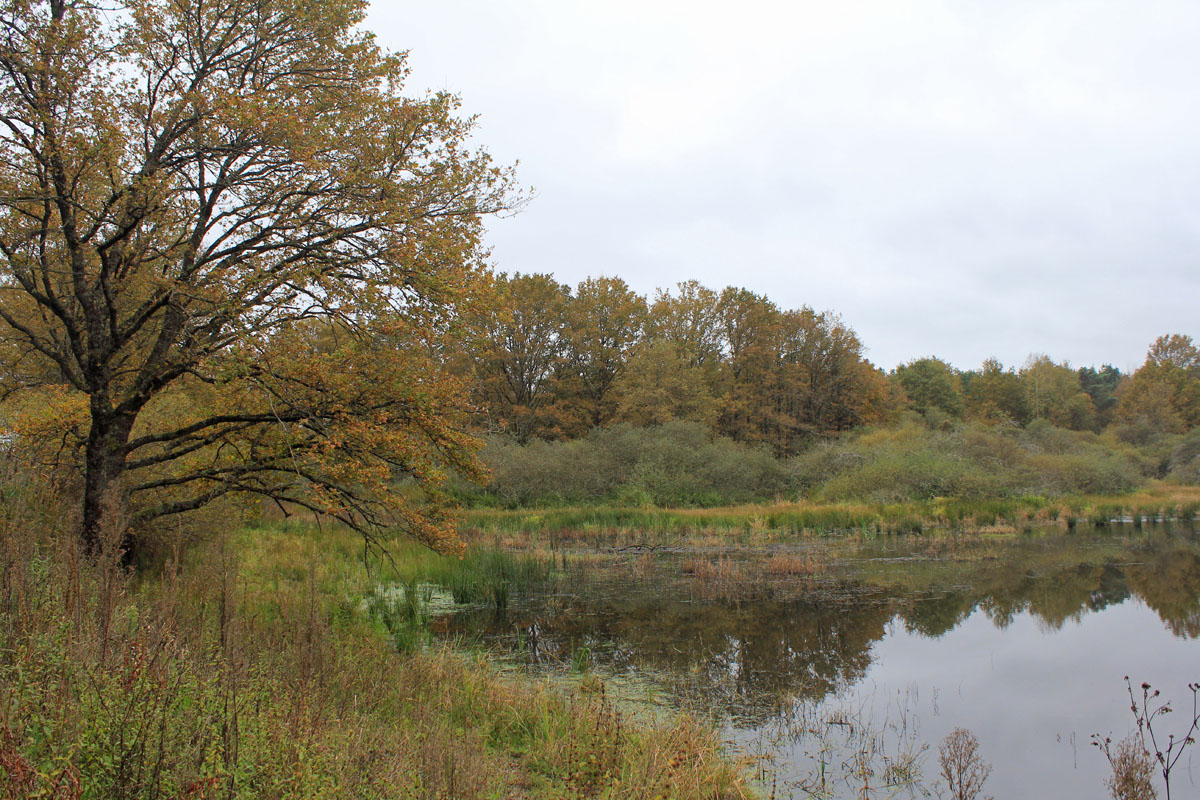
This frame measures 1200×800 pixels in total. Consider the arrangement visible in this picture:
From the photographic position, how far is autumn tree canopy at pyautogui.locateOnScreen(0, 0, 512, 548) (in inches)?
307

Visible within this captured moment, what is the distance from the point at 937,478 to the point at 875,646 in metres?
20.7

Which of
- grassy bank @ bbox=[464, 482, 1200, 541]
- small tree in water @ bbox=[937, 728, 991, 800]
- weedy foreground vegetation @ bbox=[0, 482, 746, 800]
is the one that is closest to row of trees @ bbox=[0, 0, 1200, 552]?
weedy foreground vegetation @ bbox=[0, 482, 746, 800]

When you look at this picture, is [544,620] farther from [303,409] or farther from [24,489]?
[24,489]

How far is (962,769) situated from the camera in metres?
5.55

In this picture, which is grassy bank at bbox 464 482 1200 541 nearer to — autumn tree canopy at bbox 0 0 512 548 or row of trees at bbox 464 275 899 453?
autumn tree canopy at bbox 0 0 512 548

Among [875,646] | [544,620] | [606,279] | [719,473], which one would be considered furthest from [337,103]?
[606,279]

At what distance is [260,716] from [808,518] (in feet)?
71.0

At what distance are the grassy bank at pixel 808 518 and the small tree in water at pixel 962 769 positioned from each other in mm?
14224

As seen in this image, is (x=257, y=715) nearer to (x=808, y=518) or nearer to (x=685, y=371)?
(x=808, y=518)

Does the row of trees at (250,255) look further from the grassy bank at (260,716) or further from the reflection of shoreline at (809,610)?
the reflection of shoreline at (809,610)

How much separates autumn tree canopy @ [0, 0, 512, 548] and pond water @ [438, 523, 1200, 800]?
138 inches

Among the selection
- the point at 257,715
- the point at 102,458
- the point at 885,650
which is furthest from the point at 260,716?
the point at 885,650

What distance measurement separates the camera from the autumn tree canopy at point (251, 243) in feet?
25.6

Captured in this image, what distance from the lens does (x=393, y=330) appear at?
27.2ft
